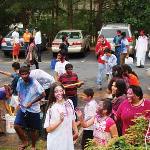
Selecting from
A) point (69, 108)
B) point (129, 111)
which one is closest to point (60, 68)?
point (69, 108)

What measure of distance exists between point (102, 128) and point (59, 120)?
617mm

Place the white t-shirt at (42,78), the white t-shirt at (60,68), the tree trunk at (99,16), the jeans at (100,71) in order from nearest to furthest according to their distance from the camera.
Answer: the white t-shirt at (42,78) < the white t-shirt at (60,68) < the jeans at (100,71) < the tree trunk at (99,16)

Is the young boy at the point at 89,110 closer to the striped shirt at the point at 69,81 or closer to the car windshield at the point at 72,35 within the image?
the striped shirt at the point at 69,81

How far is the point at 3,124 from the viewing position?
38.9 ft

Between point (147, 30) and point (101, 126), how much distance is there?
2356cm

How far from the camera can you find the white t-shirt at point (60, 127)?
7.60 m

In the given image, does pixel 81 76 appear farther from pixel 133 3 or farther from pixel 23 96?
pixel 133 3

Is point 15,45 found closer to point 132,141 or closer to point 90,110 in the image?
point 90,110

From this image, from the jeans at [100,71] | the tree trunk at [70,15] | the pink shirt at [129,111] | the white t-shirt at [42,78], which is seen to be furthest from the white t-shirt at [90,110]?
the tree trunk at [70,15]

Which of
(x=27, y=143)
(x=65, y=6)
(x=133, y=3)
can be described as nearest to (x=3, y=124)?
(x=27, y=143)

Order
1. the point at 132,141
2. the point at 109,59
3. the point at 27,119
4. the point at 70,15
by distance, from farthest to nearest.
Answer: the point at 70,15 < the point at 109,59 < the point at 27,119 < the point at 132,141

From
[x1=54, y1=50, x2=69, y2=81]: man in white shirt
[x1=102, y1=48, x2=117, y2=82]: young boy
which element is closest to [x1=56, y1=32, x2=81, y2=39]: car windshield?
[x1=102, y1=48, x2=117, y2=82]: young boy

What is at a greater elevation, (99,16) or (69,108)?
(69,108)

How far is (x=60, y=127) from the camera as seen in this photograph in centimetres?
761
